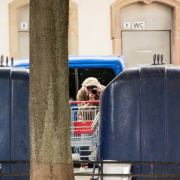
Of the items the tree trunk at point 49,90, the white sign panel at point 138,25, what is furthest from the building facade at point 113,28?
the tree trunk at point 49,90

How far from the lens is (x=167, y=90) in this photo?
4367 mm

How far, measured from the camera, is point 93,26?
1442 cm

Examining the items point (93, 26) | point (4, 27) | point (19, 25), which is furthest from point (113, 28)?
point (4, 27)

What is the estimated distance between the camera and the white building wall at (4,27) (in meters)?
14.2

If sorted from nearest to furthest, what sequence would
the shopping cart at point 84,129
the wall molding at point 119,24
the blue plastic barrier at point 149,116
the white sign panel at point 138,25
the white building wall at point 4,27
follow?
the blue plastic barrier at point 149,116 → the shopping cart at point 84,129 → the white building wall at point 4,27 → the wall molding at point 119,24 → the white sign panel at point 138,25

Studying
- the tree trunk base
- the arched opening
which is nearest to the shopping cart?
the tree trunk base

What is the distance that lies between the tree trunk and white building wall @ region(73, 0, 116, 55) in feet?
35.0

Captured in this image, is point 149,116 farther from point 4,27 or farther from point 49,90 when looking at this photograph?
point 4,27

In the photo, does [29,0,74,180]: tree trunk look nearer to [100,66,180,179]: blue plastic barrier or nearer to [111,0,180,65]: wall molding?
[100,66,180,179]: blue plastic barrier

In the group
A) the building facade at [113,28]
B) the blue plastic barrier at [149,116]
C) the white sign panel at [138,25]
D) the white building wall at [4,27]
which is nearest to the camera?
the blue plastic barrier at [149,116]

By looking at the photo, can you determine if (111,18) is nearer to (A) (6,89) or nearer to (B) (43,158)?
(A) (6,89)

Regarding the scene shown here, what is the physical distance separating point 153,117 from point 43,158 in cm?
127

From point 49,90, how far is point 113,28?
11171mm

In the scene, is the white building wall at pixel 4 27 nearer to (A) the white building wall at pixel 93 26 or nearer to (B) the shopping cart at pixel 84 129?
(A) the white building wall at pixel 93 26
